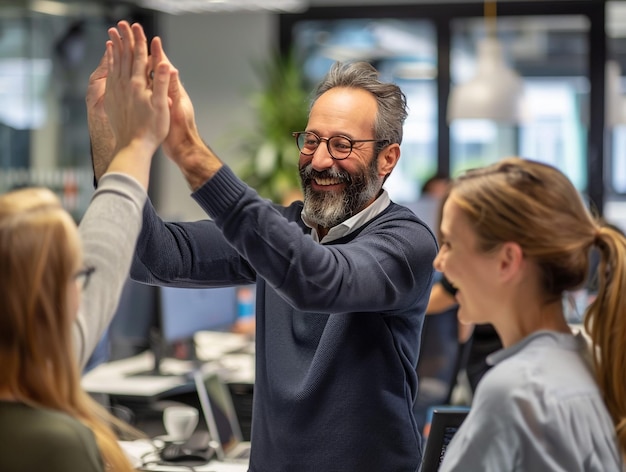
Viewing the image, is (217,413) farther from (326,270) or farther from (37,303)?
(37,303)

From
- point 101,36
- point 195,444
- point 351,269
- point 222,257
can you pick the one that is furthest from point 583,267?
point 101,36

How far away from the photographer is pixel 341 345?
75.3 inches

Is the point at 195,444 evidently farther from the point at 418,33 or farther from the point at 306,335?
the point at 418,33

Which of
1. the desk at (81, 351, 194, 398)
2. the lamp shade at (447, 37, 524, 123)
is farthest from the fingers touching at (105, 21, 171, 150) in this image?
the lamp shade at (447, 37, 524, 123)

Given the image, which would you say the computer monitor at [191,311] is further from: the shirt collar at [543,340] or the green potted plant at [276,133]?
the shirt collar at [543,340]

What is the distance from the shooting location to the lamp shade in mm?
6004

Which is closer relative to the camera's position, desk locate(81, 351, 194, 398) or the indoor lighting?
desk locate(81, 351, 194, 398)

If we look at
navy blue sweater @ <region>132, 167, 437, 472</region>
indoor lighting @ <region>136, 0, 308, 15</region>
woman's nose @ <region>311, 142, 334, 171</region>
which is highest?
indoor lighting @ <region>136, 0, 308, 15</region>

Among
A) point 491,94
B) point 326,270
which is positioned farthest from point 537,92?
point 326,270

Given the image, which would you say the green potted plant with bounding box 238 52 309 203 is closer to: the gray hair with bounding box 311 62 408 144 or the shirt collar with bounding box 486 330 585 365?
the gray hair with bounding box 311 62 408 144

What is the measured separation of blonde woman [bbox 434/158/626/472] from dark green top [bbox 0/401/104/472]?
1.61 ft

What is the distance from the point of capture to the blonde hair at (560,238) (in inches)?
56.1

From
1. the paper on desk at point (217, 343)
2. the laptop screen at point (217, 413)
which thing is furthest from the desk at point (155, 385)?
the laptop screen at point (217, 413)

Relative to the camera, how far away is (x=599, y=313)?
1.48 m
